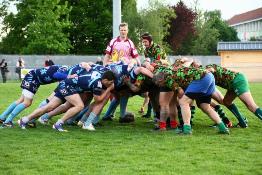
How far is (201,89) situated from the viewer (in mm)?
10016

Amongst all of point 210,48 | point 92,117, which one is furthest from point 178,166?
point 210,48

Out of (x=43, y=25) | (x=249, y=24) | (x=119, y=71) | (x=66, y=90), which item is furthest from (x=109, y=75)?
(x=249, y=24)

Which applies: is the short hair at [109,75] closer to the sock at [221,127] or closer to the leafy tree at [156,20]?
the sock at [221,127]

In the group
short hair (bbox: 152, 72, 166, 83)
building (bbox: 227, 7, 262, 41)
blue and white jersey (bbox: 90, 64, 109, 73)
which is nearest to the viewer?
short hair (bbox: 152, 72, 166, 83)

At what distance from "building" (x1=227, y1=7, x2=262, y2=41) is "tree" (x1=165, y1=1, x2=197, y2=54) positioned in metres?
32.7

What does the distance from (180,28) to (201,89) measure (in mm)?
60061

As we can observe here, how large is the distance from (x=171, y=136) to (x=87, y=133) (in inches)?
66.4

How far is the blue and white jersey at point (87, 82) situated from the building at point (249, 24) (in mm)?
91465

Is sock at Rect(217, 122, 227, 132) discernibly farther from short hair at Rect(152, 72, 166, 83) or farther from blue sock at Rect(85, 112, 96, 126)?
blue sock at Rect(85, 112, 96, 126)

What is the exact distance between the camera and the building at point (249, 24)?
10331cm

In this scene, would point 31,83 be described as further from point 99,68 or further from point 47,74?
point 99,68

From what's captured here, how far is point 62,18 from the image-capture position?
55688 mm

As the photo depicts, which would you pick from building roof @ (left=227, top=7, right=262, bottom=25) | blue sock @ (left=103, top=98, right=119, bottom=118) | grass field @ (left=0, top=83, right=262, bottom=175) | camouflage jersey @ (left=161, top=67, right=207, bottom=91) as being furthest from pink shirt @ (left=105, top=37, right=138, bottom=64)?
building roof @ (left=227, top=7, right=262, bottom=25)

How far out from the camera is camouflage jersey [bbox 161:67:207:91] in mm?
9992
